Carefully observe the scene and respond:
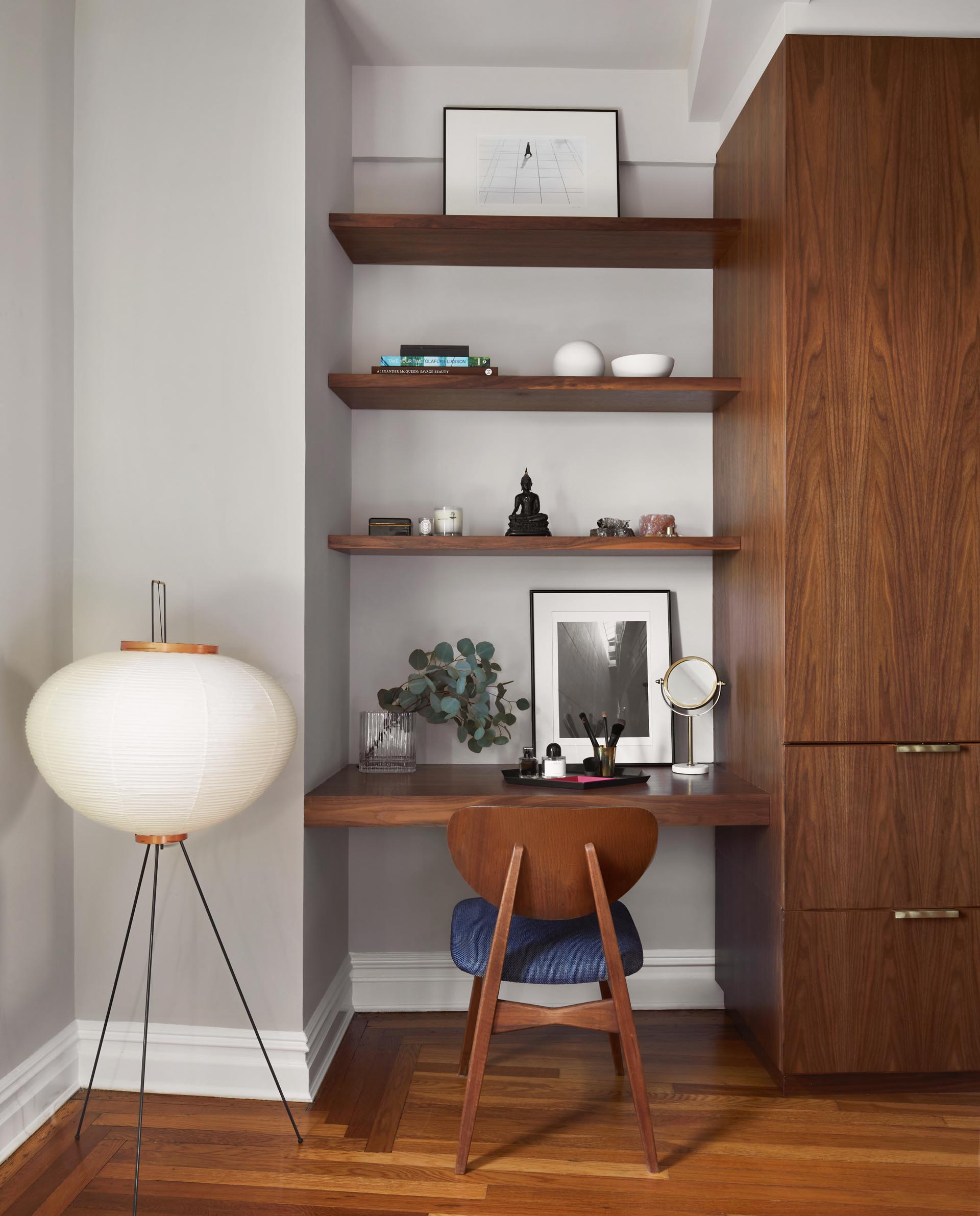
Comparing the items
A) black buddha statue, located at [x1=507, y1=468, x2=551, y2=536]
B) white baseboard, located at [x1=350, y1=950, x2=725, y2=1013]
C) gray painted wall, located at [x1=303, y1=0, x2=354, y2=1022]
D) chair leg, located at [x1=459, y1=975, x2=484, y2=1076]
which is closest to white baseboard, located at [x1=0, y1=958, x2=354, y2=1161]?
gray painted wall, located at [x1=303, y1=0, x2=354, y2=1022]

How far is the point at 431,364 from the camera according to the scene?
8.30 feet

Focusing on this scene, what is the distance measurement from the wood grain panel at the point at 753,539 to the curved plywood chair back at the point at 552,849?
1.70 ft

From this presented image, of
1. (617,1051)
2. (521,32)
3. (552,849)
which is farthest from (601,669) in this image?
(521,32)

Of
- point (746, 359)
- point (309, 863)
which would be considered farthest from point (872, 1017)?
point (746, 359)

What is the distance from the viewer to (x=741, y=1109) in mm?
2146

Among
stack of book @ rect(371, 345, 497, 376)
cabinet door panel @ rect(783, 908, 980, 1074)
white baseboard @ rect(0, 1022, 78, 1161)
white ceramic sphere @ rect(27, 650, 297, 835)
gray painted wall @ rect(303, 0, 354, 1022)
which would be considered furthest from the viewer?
stack of book @ rect(371, 345, 497, 376)

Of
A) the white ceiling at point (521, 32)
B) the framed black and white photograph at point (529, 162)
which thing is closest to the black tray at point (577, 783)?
the framed black and white photograph at point (529, 162)

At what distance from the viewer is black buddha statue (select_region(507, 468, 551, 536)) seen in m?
2.60

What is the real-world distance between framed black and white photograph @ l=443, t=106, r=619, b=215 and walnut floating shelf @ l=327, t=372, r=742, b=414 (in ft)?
2.04

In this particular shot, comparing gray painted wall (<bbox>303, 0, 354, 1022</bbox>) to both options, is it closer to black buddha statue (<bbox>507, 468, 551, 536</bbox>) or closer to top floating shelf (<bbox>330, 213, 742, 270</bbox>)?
top floating shelf (<bbox>330, 213, 742, 270</bbox>)

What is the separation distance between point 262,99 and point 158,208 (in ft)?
1.27

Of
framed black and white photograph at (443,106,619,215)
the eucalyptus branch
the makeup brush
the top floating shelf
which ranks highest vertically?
framed black and white photograph at (443,106,619,215)

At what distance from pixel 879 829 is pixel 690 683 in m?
0.68

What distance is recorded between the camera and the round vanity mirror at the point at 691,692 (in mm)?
2578
